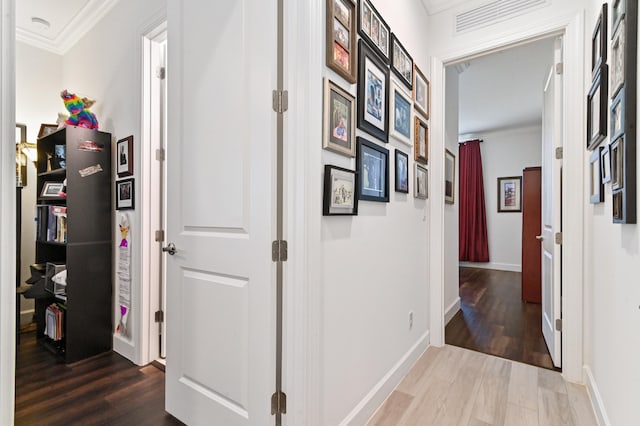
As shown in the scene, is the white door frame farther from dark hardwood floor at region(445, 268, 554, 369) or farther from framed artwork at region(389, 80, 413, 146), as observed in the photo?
framed artwork at region(389, 80, 413, 146)

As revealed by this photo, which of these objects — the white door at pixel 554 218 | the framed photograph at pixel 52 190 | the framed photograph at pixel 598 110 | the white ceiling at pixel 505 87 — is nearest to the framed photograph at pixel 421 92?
the white ceiling at pixel 505 87

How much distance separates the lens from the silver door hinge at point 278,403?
1273 millimetres

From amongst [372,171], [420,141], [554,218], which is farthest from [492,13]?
[372,171]

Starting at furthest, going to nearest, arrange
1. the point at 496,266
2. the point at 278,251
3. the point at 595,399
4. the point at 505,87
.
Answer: the point at 496,266
the point at 505,87
the point at 595,399
the point at 278,251

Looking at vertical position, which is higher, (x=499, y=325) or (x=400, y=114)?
(x=400, y=114)

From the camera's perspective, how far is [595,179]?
176 cm

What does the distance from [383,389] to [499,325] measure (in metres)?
1.90

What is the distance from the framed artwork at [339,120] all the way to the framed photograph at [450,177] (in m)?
1.95

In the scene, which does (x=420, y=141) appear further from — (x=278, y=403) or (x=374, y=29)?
(x=278, y=403)

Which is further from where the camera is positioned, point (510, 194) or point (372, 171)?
point (510, 194)

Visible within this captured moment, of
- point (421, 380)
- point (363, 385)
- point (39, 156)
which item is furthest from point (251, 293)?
point (39, 156)

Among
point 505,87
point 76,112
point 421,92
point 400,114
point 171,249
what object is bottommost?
point 171,249

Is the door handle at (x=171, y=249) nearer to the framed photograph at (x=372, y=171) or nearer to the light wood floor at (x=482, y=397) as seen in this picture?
the framed photograph at (x=372, y=171)

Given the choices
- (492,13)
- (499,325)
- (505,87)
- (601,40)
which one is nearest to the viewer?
(601,40)
